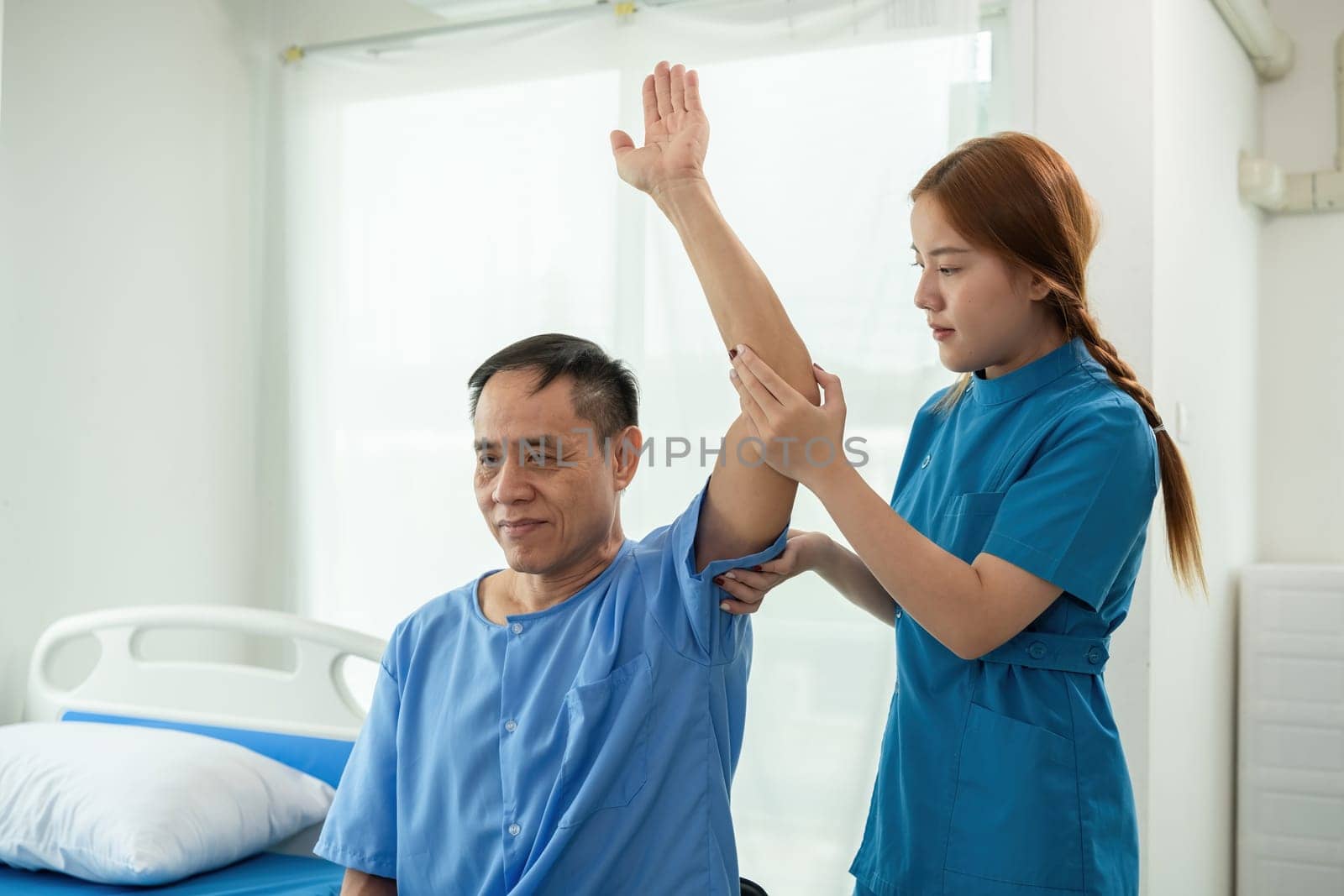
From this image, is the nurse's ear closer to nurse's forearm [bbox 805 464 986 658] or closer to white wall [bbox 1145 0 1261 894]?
nurse's forearm [bbox 805 464 986 658]

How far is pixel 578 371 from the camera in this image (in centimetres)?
137

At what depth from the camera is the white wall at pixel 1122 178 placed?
6.83 feet

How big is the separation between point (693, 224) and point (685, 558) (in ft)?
1.11

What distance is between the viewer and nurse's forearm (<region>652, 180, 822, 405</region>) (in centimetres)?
117

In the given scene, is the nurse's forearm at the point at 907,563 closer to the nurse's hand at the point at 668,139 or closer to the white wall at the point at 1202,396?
the nurse's hand at the point at 668,139

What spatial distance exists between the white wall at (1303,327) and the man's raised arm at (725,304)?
7.87 feet

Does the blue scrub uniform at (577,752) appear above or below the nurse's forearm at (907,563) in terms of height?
below

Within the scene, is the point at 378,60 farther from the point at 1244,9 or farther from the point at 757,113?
the point at 1244,9

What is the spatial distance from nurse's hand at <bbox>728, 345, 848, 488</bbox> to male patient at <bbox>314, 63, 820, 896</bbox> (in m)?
0.04

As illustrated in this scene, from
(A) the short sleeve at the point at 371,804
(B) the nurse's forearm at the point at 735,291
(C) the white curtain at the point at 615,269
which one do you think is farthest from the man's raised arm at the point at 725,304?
(C) the white curtain at the point at 615,269

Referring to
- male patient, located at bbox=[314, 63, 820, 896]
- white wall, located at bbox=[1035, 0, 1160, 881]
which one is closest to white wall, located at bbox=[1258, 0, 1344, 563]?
white wall, located at bbox=[1035, 0, 1160, 881]

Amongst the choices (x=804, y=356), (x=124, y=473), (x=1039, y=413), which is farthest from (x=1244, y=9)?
(x=124, y=473)

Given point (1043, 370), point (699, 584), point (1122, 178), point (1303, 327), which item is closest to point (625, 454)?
point (699, 584)

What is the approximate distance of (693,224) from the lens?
1.18 meters
